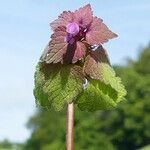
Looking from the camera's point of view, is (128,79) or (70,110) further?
(128,79)

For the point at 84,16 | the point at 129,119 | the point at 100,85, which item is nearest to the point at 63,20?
the point at 84,16

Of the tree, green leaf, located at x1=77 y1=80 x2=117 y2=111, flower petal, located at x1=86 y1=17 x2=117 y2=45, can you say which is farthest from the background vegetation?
flower petal, located at x1=86 y1=17 x2=117 y2=45

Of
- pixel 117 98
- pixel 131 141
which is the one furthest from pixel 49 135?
pixel 117 98

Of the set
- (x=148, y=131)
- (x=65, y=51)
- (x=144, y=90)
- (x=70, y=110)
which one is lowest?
(x=70, y=110)

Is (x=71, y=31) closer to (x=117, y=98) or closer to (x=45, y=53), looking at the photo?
(x=45, y=53)

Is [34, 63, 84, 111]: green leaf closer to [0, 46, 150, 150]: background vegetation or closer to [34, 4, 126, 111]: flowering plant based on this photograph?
[34, 4, 126, 111]: flowering plant

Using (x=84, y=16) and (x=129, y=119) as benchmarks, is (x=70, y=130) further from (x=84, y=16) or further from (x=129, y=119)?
(x=129, y=119)
